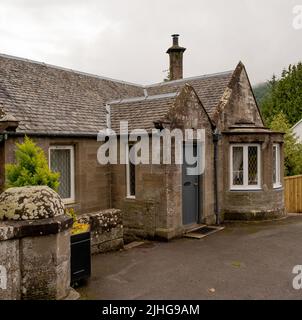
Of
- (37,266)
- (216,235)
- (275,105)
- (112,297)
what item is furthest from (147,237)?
(275,105)

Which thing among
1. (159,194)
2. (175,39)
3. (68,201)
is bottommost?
(68,201)

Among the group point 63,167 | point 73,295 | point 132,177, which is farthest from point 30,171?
point 132,177

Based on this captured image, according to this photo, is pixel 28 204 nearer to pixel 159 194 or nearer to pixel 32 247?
pixel 32 247

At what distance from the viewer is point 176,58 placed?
65.5 ft

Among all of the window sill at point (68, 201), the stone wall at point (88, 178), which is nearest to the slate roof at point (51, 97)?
the stone wall at point (88, 178)

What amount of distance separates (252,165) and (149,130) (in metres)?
4.91

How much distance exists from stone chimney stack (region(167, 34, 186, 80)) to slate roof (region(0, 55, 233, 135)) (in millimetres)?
4227

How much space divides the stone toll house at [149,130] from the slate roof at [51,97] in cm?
4

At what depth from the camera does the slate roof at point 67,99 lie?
10445mm

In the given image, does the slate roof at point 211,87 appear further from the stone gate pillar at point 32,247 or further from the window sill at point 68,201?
the stone gate pillar at point 32,247

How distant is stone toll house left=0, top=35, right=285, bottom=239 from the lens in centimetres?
1026

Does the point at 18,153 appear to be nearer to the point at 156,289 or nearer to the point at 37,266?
the point at 37,266

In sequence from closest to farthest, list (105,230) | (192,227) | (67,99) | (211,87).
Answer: (105,230)
(192,227)
(67,99)
(211,87)

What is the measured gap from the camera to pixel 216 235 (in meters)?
10.8
